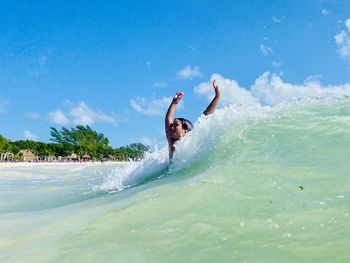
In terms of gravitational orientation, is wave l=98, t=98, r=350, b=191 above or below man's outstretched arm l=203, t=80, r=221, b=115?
below

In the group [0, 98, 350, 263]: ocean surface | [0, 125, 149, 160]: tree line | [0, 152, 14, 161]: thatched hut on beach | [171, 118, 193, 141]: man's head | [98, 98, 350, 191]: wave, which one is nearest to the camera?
[0, 98, 350, 263]: ocean surface

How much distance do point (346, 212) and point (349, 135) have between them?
88.8 inches

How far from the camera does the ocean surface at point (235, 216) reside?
9.17ft

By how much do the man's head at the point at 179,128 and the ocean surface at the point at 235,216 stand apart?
52.9 inches

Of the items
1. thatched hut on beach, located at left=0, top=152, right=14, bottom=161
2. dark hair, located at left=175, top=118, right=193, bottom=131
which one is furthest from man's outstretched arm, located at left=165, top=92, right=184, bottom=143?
thatched hut on beach, located at left=0, top=152, right=14, bottom=161

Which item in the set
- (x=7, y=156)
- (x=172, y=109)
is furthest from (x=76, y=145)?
(x=172, y=109)

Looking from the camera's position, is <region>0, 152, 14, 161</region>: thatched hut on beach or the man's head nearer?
the man's head

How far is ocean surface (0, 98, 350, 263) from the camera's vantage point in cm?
279

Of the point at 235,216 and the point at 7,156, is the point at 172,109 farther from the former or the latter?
the point at 7,156

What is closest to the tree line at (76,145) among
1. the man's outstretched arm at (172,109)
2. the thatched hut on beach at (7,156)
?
the thatched hut on beach at (7,156)

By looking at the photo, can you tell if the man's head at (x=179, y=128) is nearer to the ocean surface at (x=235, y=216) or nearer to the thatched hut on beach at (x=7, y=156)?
the ocean surface at (x=235, y=216)

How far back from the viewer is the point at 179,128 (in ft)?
23.5

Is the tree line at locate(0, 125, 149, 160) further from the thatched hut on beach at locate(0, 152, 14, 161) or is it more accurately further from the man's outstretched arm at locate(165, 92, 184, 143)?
the man's outstretched arm at locate(165, 92, 184, 143)

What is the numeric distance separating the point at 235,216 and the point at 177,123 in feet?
13.1
